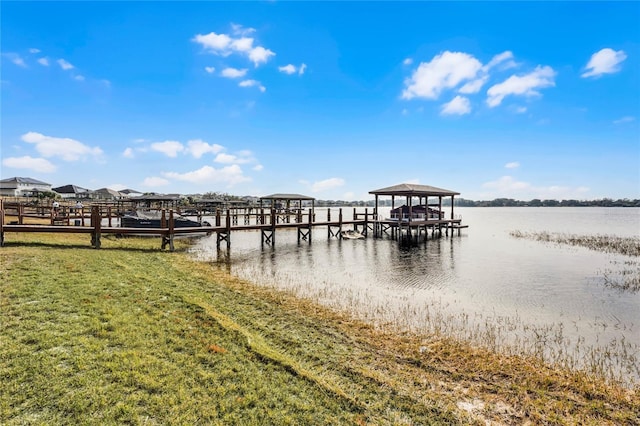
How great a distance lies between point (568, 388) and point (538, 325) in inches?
134

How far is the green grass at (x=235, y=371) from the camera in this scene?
3395 mm

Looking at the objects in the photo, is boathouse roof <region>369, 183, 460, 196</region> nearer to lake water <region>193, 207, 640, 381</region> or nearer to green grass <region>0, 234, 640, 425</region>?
lake water <region>193, 207, 640, 381</region>

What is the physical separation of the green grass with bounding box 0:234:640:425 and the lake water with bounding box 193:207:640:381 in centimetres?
121

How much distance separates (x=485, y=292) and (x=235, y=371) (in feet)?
30.9

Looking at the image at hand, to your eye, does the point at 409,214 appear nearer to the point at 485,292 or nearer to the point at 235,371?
the point at 485,292

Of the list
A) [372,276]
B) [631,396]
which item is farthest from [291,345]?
[372,276]

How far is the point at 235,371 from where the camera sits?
167 inches

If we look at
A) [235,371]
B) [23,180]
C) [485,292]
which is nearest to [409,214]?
[485,292]

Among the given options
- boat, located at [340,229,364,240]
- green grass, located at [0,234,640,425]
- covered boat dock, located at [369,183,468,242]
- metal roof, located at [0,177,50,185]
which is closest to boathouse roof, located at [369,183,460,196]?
covered boat dock, located at [369,183,468,242]

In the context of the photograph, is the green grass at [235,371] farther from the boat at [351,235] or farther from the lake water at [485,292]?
the boat at [351,235]

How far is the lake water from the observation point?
6.76m

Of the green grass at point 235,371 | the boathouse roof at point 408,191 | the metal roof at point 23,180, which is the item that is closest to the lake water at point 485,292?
the green grass at point 235,371

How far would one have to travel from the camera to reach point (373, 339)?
630cm

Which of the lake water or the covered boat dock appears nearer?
the lake water
